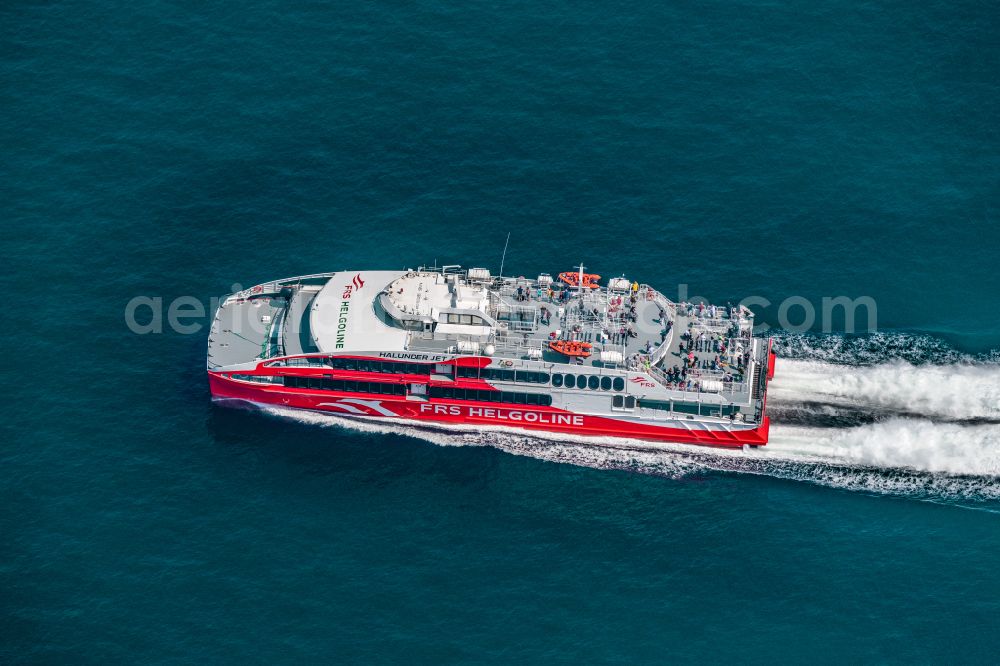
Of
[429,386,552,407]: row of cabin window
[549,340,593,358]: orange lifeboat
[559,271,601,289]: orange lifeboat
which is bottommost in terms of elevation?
[429,386,552,407]: row of cabin window

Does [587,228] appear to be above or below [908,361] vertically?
above

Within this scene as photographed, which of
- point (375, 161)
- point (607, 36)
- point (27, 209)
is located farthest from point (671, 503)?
point (27, 209)

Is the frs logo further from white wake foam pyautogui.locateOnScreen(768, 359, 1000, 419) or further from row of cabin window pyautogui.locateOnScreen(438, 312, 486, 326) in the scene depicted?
white wake foam pyautogui.locateOnScreen(768, 359, 1000, 419)

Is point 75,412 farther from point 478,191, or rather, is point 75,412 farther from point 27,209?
point 478,191

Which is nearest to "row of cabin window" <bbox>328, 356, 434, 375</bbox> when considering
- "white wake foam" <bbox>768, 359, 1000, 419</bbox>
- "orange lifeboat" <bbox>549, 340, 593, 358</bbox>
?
"orange lifeboat" <bbox>549, 340, 593, 358</bbox>

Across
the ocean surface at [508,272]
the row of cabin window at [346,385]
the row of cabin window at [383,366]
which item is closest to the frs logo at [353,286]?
the row of cabin window at [383,366]

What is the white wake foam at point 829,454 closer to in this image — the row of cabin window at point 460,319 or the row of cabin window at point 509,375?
the row of cabin window at point 509,375

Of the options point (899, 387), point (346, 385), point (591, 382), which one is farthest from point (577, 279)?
point (899, 387)

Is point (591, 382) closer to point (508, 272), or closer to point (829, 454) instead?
point (508, 272)
